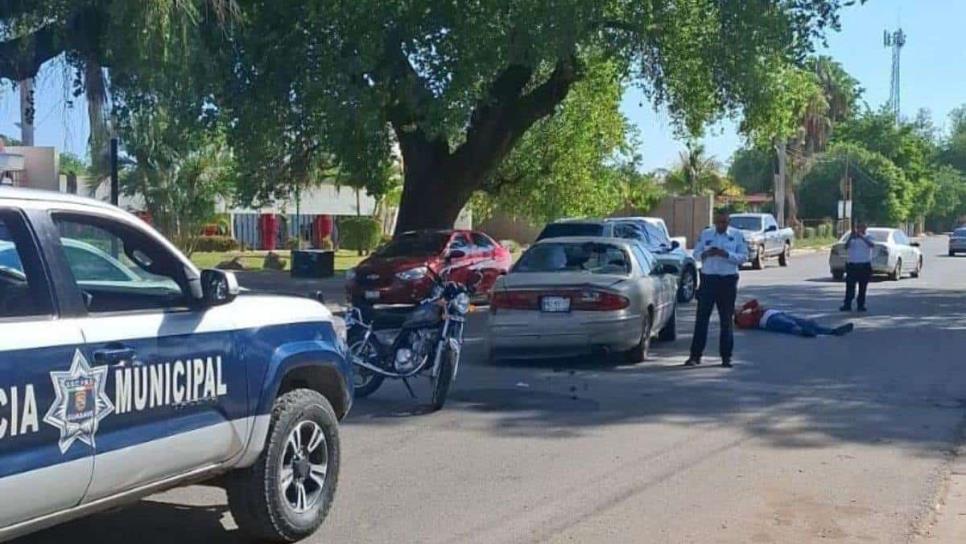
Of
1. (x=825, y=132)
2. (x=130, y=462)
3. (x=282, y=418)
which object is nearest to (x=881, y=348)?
(x=282, y=418)

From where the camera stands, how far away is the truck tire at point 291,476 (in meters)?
6.20

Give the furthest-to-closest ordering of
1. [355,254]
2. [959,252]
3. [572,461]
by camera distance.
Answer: [959,252] → [355,254] → [572,461]

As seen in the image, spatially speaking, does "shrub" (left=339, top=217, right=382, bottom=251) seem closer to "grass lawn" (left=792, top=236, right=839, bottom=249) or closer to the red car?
the red car

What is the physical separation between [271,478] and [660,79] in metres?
19.5

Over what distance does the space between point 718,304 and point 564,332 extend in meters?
1.86

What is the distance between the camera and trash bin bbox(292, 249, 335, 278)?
29141mm

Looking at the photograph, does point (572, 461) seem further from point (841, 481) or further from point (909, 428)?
point (909, 428)

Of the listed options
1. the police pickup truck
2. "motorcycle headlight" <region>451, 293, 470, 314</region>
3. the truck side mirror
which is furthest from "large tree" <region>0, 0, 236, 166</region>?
the truck side mirror

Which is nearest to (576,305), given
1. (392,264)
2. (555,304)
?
(555,304)

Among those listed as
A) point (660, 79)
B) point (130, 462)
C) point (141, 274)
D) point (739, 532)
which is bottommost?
point (739, 532)

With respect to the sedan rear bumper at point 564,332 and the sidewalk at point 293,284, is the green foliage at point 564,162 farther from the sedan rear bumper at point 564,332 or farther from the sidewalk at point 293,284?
the sedan rear bumper at point 564,332

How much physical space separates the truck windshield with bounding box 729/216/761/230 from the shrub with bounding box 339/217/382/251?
1171 cm

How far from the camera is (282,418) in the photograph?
6.30 m

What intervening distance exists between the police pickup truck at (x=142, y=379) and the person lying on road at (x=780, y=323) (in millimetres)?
11458
